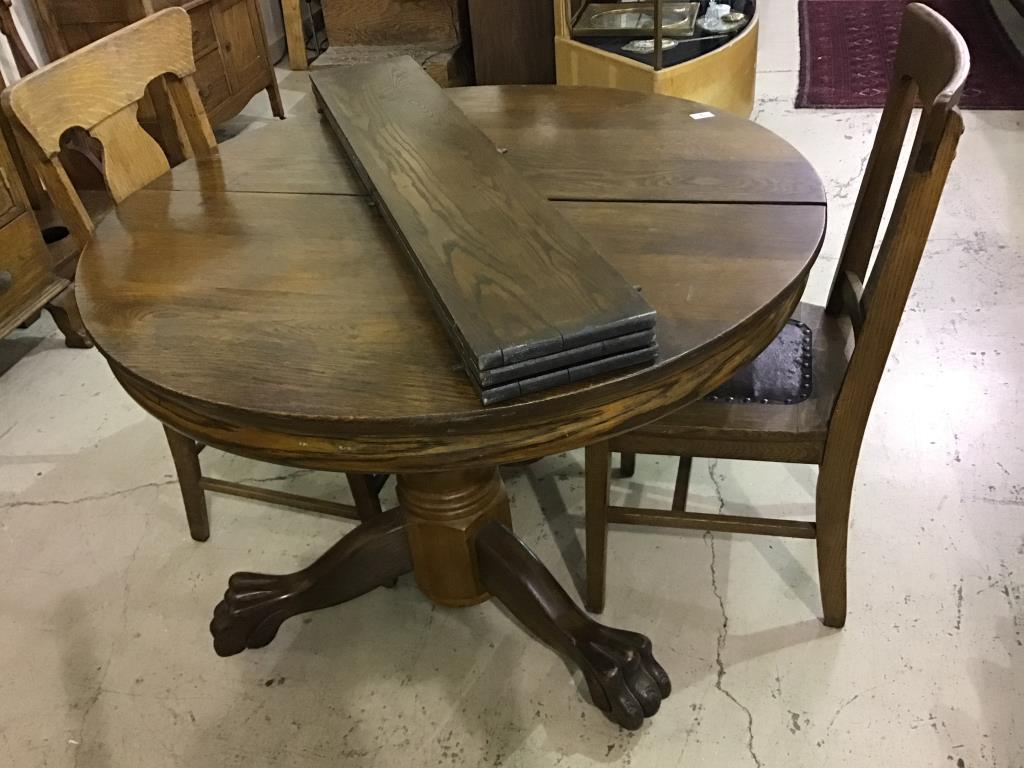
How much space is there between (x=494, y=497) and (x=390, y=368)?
0.56 m

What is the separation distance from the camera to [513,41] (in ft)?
10.6

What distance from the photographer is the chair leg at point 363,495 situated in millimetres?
1562

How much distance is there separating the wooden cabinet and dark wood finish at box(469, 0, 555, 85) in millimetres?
988

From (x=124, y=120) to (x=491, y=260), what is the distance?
90 cm

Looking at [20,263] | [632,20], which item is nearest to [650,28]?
[632,20]

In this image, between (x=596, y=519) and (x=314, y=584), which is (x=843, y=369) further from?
(x=314, y=584)

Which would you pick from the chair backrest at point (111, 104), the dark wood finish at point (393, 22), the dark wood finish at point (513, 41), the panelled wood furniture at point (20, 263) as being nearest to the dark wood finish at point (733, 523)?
the chair backrest at point (111, 104)

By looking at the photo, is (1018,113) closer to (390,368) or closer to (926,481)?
(926,481)

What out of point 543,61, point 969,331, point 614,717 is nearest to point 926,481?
point 969,331

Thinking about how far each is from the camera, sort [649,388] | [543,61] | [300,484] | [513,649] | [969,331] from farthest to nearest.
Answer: [543,61]
[969,331]
[300,484]
[513,649]
[649,388]

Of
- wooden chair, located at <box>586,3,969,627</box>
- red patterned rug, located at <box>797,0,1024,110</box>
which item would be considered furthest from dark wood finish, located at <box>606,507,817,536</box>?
red patterned rug, located at <box>797,0,1024,110</box>

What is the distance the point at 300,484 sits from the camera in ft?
6.29

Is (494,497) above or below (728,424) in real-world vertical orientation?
below

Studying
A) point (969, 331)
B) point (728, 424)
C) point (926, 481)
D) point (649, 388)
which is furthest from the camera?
point (969, 331)
